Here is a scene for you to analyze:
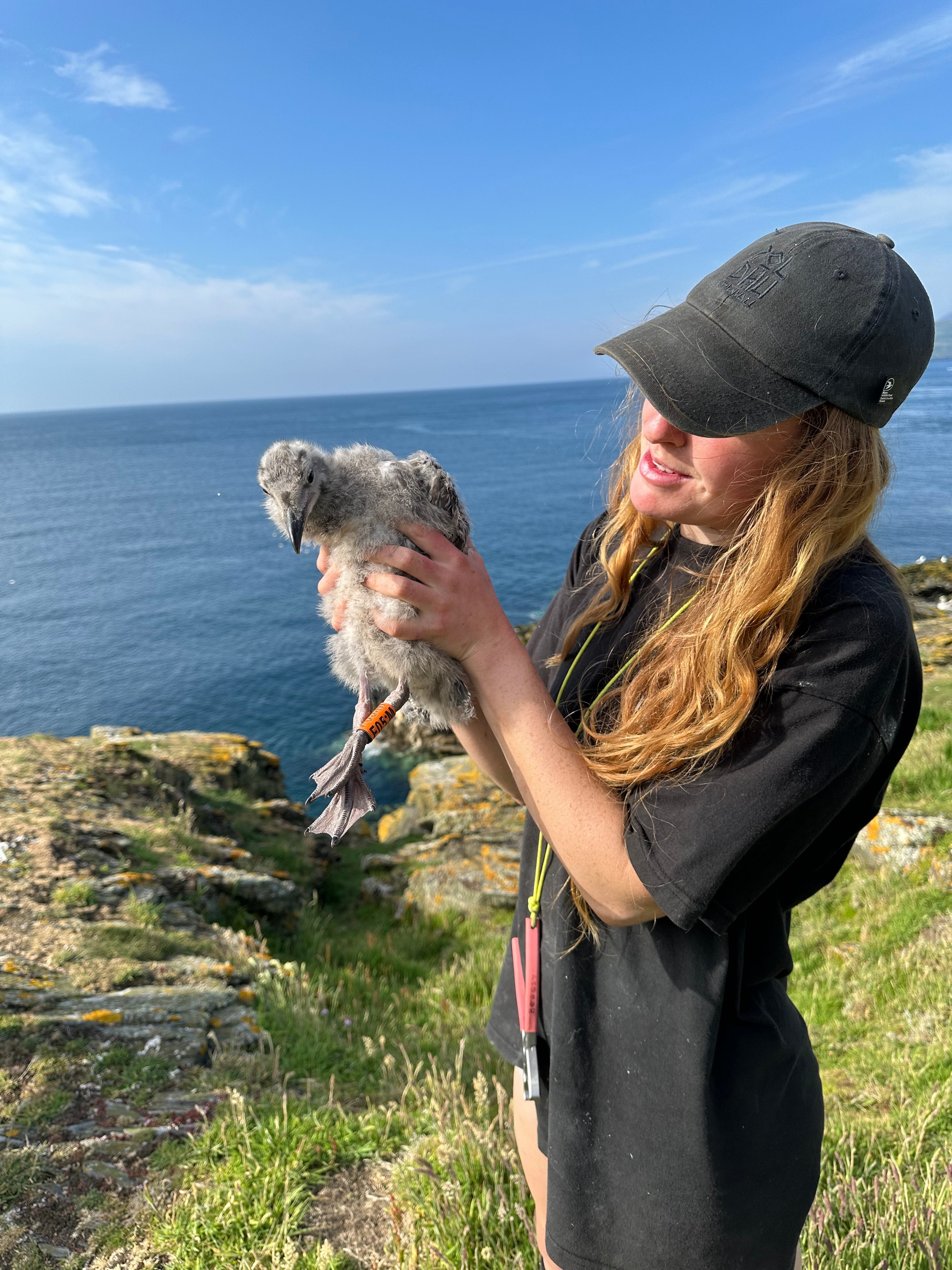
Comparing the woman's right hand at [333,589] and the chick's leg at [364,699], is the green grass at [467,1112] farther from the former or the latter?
the woman's right hand at [333,589]

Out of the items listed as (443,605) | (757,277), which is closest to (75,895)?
(443,605)

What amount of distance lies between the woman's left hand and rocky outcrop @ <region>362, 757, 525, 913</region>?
5.82 meters

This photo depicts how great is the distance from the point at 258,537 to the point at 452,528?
186 ft

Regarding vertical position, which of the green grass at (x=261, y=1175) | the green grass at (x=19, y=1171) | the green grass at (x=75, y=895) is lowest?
the green grass at (x=75, y=895)

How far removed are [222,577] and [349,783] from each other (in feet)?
152

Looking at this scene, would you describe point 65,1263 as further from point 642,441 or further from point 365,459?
point 642,441

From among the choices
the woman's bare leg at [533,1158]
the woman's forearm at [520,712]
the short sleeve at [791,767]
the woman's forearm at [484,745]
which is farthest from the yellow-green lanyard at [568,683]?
the woman's bare leg at [533,1158]

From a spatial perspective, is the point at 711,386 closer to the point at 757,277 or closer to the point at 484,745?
the point at 757,277

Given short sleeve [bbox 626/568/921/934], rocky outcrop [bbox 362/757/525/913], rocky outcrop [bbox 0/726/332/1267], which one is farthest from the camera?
rocky outcrop [bbox 362/757/525/913]

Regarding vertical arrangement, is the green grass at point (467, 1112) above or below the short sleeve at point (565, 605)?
below

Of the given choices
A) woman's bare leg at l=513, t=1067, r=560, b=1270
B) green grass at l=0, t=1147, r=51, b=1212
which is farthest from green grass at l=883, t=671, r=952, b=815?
green grass at l=0, t=1147, r=51, b=1212

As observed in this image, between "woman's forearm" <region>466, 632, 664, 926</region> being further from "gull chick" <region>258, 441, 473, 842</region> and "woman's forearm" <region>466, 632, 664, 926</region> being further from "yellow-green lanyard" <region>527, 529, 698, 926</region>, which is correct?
"gull chick" <region>258, 441, 473, 842</region>

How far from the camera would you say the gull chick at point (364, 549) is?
9.34ft

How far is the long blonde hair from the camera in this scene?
1.90m
